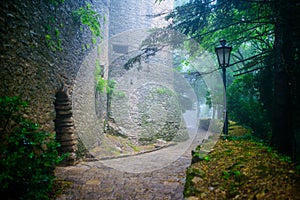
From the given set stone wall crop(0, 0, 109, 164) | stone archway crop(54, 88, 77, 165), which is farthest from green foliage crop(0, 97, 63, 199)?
stone archway crop(54, 88, 77, 165)

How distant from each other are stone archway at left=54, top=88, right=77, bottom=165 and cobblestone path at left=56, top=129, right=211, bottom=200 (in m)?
0.41

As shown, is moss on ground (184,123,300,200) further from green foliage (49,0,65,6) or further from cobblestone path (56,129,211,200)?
green foliage (49,0,65,6)

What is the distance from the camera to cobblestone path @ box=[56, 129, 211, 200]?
2.93m

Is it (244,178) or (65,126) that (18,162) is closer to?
(244,178)

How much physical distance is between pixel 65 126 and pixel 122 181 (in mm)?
2116

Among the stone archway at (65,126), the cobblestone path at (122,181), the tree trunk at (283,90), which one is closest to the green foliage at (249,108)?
the tree trunk at (283,90)

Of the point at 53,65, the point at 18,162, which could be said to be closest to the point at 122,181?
the point at 18,162

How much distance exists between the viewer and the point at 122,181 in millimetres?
3578

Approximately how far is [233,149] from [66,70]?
12.9ft

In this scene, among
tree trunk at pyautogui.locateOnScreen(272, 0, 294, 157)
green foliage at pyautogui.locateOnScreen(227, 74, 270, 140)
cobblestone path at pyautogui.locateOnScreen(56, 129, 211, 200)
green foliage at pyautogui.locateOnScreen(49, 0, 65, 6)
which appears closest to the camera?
cobblestone path at pyautogui.locateOnScreen(56, 129, 211, 200)

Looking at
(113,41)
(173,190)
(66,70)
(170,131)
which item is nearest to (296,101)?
(173,190)

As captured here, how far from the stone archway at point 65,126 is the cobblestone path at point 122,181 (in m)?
0.41

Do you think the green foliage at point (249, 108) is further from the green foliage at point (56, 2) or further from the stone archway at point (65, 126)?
the green foliage at point (56, 2)

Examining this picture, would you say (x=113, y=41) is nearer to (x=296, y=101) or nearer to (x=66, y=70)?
(x=66, y=70)
